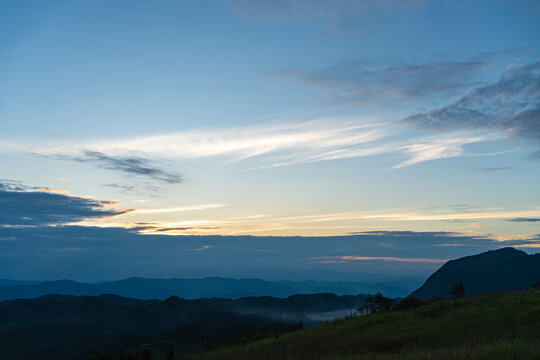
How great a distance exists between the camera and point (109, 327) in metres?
161

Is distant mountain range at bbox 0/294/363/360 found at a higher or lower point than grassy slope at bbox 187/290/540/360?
lower

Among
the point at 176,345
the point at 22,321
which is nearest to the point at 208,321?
the point at 176,345

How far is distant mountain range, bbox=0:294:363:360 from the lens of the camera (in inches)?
4230

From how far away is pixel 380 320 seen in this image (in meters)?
32.4

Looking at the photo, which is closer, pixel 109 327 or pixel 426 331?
pixel 426 331

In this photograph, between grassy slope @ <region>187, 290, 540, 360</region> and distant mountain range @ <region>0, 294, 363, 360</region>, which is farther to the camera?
distant mountain range @ <region>0, 294, 363, 360</region>

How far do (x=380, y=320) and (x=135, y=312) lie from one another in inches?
7032

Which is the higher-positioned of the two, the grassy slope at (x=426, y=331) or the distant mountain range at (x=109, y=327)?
the grassy slope at (x=426, y=331)

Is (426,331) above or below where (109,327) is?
above

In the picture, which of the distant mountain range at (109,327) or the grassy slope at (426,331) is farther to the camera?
the distant mountain range at (109,327)

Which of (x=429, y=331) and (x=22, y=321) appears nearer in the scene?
(x=429, y=331)

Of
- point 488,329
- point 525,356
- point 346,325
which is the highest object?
point 525,356

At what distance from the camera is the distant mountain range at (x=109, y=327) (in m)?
107

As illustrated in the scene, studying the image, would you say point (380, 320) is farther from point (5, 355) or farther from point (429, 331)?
point (5, 355)
